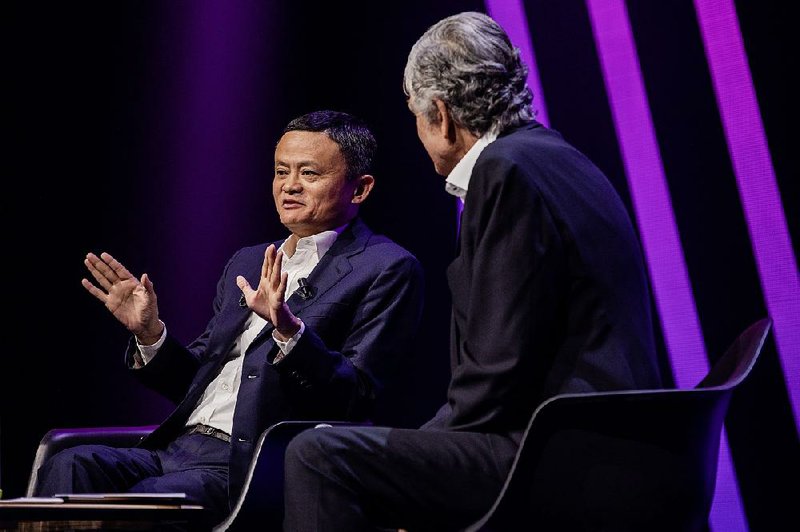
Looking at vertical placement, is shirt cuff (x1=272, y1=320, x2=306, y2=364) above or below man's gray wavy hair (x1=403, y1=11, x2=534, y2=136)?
below

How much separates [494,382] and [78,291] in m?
2.60

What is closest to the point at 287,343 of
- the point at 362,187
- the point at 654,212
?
the point at 362,187

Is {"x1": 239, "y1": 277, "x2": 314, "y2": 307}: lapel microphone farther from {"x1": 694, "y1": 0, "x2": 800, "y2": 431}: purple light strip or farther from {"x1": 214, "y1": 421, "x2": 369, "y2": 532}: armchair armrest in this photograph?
{"x1": 694, "y1": 0, "x2": 800, "y2": 431}: purple light strip

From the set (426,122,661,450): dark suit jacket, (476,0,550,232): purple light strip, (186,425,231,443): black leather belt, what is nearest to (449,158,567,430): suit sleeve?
(426,122,661,450): dark suit jacket

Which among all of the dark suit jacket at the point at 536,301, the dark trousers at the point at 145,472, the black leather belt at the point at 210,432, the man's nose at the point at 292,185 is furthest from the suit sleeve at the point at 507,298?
the man's nose at the point at 292,185

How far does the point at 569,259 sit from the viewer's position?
1.75m

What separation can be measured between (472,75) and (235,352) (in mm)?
1314

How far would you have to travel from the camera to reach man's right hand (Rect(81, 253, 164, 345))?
9.39 ft

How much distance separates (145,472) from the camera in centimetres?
268

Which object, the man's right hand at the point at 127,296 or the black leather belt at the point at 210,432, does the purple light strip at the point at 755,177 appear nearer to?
the black leather belt at the point at 210,432

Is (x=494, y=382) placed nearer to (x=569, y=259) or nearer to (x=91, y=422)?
(x=569, y=259)

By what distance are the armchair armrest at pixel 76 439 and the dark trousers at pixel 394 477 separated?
4.15 feet

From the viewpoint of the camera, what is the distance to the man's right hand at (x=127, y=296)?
2863mm

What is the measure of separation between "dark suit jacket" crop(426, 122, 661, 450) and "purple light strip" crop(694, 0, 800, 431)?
1.23 metres
